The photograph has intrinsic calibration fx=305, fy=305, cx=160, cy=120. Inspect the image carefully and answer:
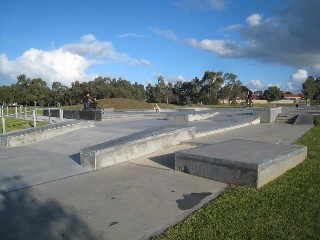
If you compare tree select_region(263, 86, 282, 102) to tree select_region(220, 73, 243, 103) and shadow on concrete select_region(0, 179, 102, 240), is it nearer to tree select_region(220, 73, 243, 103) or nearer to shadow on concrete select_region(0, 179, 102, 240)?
tree select_region(220, 73, 243, 103)

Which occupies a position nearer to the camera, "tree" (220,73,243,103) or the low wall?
the low wall

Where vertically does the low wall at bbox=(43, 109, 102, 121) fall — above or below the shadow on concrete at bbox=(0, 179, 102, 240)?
above

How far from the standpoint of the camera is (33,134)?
10297mm

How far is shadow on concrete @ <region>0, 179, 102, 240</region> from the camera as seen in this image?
3.54 meters

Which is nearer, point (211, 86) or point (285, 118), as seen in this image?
point (285, 118)

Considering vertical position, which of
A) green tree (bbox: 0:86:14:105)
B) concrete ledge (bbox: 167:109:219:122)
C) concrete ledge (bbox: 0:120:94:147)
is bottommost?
concrete ledge (bbox: 0:120:94:147)

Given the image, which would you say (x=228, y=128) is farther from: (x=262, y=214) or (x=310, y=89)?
(x=310, y=89)

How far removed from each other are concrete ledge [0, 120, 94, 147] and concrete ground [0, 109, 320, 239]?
2.16m

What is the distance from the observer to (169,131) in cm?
868

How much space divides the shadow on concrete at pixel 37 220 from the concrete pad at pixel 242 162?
266cm

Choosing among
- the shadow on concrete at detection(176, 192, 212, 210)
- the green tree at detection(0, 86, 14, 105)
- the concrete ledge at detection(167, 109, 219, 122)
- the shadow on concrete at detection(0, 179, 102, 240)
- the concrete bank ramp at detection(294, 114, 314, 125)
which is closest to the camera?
the shadow on concrete at detection(0, 179, 102, 240)

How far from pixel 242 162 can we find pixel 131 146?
3101mm

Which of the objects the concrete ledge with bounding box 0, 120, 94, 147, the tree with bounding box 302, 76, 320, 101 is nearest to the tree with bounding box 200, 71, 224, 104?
the tree with bounding box 302, 76, 320, 101

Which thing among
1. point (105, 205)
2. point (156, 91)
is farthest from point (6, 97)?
point (105, 205)
